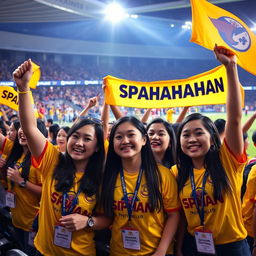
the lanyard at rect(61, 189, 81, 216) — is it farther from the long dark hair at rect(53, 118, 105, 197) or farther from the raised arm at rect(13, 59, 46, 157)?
the raised arm at rect(13, 59, 46, 157)

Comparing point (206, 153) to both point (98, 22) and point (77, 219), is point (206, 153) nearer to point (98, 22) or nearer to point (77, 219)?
point (77, 219)

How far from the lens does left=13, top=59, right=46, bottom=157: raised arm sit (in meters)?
1.94

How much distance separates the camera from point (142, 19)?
28.8 metres

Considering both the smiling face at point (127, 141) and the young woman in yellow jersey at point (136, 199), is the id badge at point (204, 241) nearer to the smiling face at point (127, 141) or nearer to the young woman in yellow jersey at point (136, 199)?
the young woman in yellow jersey at point (136, 199)

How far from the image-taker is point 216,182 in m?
1.95

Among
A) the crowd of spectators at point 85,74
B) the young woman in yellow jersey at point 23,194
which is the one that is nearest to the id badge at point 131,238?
the young woman in yellow jersey at point 23,194

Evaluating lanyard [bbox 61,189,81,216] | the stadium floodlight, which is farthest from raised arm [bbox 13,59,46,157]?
the stadium floodlight

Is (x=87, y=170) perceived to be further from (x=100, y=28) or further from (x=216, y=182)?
(x=100, y=28)

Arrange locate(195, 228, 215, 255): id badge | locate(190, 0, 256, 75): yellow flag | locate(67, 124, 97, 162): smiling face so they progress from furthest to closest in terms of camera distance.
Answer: locate(190, 0, 256, 75): yellow flag → locate(67, 124, 97, 162): smiling face → locate(195, 228, 215, 255): id badge

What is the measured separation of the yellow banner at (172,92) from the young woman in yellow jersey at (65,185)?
1012 millimetres

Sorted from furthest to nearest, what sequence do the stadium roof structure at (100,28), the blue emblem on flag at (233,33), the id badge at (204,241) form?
the stadium roof structure at (100,28), the blue emblem on flag at (233,33), the id badge at (204,241)

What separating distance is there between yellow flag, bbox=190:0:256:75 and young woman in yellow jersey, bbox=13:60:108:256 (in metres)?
1.05

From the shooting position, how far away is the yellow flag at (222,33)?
2.27m

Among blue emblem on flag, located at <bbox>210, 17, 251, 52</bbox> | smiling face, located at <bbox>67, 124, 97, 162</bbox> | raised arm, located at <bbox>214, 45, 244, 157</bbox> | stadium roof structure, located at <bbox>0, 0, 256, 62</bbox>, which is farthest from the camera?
stadium roof structure, located at <bbox>0, 0, 256, 62</bbox>
